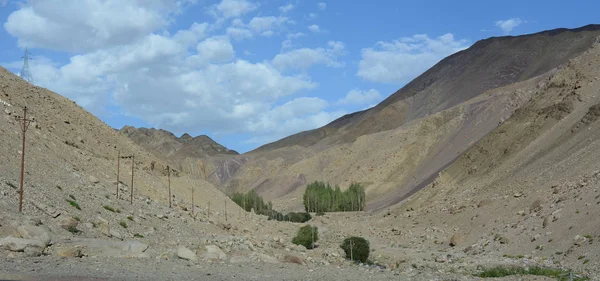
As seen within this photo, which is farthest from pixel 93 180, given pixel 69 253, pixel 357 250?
pixel 69 253

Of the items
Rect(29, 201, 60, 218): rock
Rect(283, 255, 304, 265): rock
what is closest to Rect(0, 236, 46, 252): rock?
Rect(29, 201, 60, 218): rock

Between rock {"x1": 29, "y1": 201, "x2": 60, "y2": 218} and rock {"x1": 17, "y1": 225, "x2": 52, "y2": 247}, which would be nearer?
rock {"x1": 17, "y1": 225, "x2": 52, "y2": 247}

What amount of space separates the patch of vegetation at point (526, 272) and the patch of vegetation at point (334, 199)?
9446 cm

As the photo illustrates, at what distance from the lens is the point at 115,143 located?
74.5m

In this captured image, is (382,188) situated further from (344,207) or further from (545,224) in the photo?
(545,224)

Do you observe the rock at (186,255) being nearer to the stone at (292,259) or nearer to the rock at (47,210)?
the stone at (292,259)

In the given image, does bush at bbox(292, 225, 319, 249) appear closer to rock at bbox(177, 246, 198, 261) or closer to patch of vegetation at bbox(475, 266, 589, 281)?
patch of vegetation at bbox(475, 266, 589, 281)

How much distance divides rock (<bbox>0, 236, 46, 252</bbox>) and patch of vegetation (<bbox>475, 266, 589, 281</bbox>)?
21095 millimetres

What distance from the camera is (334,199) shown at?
139375 mm

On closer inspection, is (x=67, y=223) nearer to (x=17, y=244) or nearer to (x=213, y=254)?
(x=213, y=254)

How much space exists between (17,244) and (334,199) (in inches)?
4535

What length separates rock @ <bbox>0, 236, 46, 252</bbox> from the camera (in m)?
25.8

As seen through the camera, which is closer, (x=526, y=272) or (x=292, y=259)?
(x=526, y=272)

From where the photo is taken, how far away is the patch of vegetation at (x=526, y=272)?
29.7 meters
